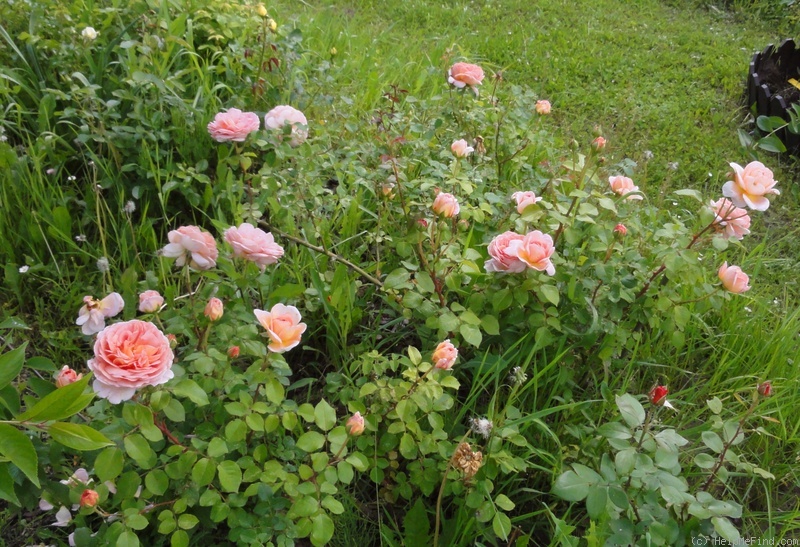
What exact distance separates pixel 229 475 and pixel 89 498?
263mm

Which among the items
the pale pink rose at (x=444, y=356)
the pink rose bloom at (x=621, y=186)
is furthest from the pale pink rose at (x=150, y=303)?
the pink rose bloom at (x=621, y=186)

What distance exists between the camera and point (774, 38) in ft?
16.7

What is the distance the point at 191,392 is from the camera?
4.07ft

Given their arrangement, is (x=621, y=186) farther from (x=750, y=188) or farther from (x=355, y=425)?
(x=355, y=425)

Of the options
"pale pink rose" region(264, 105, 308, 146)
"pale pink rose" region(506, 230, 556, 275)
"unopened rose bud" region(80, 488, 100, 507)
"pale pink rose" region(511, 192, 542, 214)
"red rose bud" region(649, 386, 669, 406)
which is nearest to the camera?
"unopened rose bud" region(80, 488, 100, 507)

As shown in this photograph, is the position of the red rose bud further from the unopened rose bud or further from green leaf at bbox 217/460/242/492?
the unopened rose bud

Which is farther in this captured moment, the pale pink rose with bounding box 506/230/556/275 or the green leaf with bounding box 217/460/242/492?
the pale pink rose with bounding box 506/230/556/275

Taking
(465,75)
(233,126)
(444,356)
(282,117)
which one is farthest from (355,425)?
(465,75)

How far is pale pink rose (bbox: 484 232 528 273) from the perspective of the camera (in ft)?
5.09

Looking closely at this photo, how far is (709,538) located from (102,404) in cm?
144

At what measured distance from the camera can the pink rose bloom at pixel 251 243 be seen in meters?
1.40

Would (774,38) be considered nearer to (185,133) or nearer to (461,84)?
(461,84)

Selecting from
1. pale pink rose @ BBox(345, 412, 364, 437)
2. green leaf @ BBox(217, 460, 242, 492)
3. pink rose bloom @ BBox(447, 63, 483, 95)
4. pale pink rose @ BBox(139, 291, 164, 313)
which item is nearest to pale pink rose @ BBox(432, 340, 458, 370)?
pale pink rose @ BBox(345, 412, 364, 437)

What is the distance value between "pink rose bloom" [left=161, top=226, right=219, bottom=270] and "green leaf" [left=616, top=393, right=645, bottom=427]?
39.1 inches
